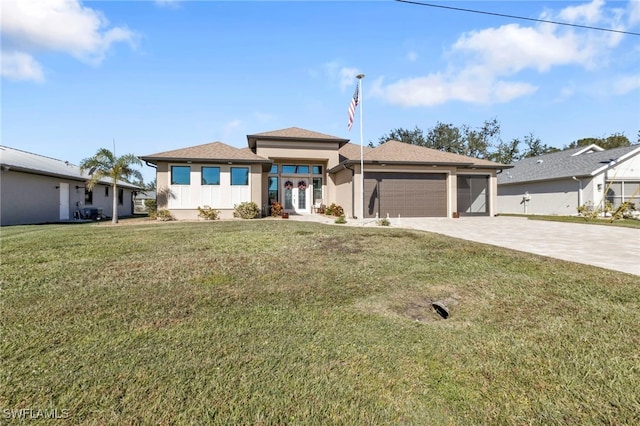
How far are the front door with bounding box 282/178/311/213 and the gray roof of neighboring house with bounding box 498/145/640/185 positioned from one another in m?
18.3

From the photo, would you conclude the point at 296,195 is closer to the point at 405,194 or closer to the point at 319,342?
the point at 405,194

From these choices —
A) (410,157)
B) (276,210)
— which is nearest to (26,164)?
(276,210)

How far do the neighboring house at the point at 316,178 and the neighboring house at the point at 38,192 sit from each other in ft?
19.6

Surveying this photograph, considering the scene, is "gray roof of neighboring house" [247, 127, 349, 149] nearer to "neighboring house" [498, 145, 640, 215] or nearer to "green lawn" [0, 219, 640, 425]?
"green lawn" [0, 219, 640, 425]

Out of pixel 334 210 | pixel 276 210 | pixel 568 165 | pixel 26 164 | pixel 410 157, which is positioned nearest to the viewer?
pixel 26 164

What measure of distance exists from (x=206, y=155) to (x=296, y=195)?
6.74 m

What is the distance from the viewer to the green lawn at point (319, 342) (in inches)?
83.6

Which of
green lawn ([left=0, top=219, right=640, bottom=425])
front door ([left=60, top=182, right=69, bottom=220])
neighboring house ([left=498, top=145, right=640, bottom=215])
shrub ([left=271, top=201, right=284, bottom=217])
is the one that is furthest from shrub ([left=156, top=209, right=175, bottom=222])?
neighboring house ([left=498, top=145, right=640, bottom=215])

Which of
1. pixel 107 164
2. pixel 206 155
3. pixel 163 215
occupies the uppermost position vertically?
pixel 206 155

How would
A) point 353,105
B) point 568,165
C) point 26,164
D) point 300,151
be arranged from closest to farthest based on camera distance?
point 353,105, point 26,164, point 300,151, point 568,165

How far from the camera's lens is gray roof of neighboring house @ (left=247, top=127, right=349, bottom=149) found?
19531mm

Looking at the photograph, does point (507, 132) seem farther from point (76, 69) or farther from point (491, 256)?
point (76, 69)

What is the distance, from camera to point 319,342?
9.89 ft

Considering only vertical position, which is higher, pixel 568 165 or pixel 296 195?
pixel 568 165
